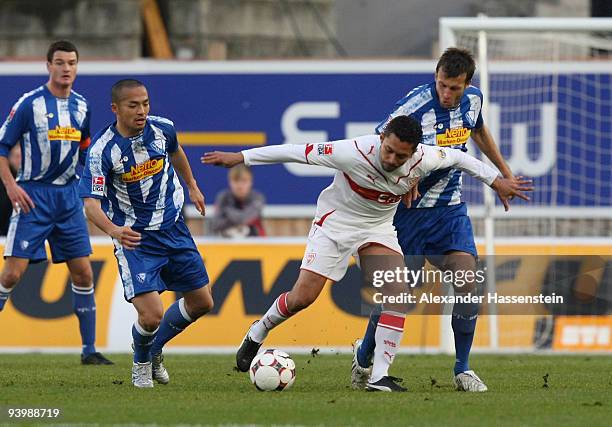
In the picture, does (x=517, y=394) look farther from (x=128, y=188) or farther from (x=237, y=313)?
(x=237, y=313)

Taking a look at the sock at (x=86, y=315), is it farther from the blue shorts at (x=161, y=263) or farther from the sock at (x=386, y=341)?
the sock at (x=386, y=341)

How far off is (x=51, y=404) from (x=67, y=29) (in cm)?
1181

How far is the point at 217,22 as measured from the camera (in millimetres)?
19594

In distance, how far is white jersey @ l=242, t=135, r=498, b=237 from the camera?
29.7 ft

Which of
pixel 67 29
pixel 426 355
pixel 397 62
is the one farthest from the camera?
pixel 67 29

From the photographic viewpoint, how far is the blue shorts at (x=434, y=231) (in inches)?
380

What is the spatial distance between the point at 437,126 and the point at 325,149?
1.08 meters

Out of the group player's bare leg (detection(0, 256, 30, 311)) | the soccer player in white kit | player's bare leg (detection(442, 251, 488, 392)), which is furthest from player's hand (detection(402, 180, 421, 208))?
player's bare leg (detection(0, 256, 30, 311))

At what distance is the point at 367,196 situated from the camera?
9.23 m

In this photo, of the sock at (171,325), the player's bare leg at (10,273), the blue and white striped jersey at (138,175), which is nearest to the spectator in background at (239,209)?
the player's bare leg at (10,273)

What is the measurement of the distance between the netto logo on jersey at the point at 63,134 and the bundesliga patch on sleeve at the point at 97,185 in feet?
8.31

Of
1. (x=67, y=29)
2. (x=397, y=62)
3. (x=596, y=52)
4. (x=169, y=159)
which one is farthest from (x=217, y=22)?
(x=169, y=159)

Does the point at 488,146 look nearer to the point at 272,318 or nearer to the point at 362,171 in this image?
the point at 362,171

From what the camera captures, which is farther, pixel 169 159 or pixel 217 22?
pixel 217 22
